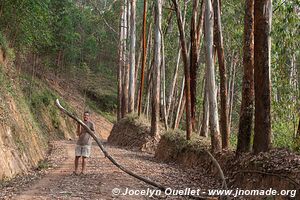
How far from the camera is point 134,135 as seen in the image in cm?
2328

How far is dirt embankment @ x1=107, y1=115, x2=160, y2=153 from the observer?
2084 centimetres

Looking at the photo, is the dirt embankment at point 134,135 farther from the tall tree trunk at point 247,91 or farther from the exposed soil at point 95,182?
the tall tree trunk at point 247,91

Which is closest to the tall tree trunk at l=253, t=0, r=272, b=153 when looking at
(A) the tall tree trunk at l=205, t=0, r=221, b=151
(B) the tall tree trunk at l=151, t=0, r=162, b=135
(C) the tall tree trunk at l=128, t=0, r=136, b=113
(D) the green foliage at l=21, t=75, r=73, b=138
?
(A) the tall tree trunk at l=205, t=0, r=221, b=151

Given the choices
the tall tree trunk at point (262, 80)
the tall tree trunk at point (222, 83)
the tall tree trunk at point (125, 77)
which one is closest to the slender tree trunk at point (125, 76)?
the tall tree trunk at point (125, 77)

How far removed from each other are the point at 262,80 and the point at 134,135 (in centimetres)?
1475

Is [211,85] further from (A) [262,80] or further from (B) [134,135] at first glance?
(B) [134,135]

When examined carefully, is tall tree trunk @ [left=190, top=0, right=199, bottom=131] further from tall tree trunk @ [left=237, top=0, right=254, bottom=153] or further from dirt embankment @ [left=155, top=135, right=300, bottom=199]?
tall tree trunk @ [left=237, top=0, right=254, bottom=153]

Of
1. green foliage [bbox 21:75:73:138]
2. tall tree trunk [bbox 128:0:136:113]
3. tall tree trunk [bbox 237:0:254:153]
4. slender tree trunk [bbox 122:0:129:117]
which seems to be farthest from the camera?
slender tree trunk [bbox 122:0:129:117]

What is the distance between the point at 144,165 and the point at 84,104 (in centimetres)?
3331

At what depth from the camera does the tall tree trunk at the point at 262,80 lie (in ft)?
29.7

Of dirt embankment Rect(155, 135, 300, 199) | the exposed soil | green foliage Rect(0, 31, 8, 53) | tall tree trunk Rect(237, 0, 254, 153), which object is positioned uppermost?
green foliage Rect(0, 31, 8, 53)

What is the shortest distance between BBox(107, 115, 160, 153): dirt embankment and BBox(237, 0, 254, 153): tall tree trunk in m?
10.6

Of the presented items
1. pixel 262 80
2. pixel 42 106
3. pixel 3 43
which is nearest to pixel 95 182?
pixel 262 80

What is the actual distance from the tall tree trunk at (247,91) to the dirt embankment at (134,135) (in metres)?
10.6
